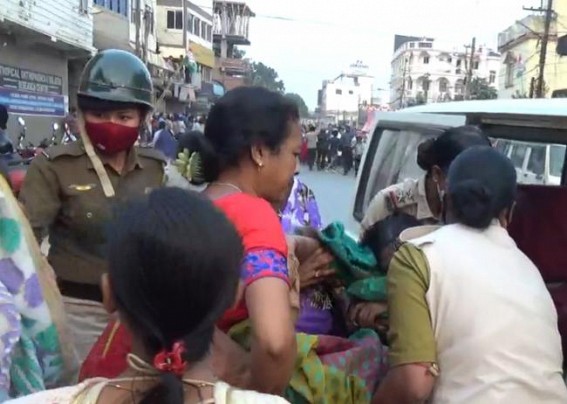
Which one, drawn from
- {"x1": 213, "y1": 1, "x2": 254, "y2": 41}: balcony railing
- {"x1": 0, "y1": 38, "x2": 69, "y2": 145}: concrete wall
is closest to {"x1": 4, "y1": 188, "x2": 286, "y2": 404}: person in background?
{"x1": 0, "y1": 38, "x2": 69, "y2": 145}: concrete wall

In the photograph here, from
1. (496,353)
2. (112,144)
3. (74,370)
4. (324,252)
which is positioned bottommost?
(74,370)

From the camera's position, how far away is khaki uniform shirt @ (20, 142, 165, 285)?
3045mm

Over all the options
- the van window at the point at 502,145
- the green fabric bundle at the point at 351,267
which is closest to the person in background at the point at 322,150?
the van window at the point at 502,145

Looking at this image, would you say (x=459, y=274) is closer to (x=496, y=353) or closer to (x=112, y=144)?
(x=496, y=353)

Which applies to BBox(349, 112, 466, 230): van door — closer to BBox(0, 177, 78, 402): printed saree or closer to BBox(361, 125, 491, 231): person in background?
BBox(361, 125, 491, 231): person in background

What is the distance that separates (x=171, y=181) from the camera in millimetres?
3074

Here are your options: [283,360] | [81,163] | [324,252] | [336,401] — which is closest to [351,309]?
[324,252]

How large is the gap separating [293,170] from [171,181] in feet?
2.94

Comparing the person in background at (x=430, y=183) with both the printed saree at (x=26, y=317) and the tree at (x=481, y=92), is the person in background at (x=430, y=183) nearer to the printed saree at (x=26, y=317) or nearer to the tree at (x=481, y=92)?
the printed saree at (x=26, y=317)

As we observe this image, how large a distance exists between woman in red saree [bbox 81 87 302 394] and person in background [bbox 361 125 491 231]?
0.97m

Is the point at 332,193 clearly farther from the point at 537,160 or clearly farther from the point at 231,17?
the point at 231,17

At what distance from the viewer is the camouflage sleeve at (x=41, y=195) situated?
300 cm

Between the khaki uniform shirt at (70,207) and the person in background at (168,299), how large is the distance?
5.35 feet

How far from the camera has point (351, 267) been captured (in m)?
2.44
